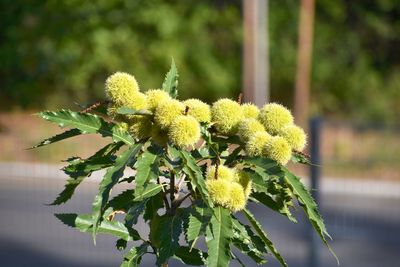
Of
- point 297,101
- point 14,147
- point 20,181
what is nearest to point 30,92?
point 14,147

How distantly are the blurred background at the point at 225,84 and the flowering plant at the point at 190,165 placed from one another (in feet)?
0.74

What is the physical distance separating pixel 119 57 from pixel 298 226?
1271 cm

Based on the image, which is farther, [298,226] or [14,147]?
[14,147]

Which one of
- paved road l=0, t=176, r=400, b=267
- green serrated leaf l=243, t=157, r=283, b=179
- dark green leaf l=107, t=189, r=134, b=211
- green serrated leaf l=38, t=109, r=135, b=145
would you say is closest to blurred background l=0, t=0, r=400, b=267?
paved road l=0, t=176, r=400, b=267

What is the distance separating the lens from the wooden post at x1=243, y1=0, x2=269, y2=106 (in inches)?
650

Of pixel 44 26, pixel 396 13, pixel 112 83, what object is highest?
pixel 396 13

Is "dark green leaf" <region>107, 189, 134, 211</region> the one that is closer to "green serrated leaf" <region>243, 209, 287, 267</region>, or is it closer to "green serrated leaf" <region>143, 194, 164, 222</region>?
"green serrated leaf" <region>143, 194, 164, 222</region>

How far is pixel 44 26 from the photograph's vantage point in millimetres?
5273

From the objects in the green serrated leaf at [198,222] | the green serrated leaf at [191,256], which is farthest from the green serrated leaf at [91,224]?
the green serrated leaf at [198,222]

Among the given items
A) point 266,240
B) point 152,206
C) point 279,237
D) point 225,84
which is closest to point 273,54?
point 225,84

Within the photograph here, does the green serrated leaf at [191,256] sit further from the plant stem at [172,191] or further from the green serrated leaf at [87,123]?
the green serrated leaf at [87,123]

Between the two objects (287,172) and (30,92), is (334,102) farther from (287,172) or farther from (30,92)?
(287,172)

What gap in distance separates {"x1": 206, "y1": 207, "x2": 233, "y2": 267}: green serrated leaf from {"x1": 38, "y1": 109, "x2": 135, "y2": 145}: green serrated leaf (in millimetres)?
254

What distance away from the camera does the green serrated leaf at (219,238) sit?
1766mm
